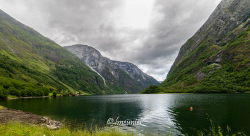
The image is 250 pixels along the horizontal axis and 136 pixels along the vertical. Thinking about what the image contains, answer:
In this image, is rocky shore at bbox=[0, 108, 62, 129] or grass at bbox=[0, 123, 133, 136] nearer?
grass at bbox=[0, 123, 133, 136]

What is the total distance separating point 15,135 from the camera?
1269cm

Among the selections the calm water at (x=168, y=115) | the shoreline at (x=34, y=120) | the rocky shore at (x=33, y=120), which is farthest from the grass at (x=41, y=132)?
the rocky shore at (x=33, y=120)

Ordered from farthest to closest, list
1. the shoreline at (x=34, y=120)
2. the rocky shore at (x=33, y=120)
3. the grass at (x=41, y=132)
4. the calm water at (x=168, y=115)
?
the calm water at (x=168, y=115) < the rocky shore at (x=33, y=120) < the shoreline at (x=34, y=120) < the grass at (x=41, y=132)

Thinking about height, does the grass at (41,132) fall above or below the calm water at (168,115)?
above

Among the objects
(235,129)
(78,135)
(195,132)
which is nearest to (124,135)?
(78,135)

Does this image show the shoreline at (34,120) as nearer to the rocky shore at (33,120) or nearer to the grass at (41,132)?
the rocky shore at (33,120)

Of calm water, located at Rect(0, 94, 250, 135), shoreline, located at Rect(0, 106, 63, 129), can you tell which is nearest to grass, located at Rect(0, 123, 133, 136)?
calm water, located at Rect(0, 94, 250, 135)

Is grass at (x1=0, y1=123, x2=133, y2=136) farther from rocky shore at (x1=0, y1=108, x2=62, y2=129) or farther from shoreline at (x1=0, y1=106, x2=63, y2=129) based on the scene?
rocky shore at (x1=0, y1=108, x2=62, y2=129)

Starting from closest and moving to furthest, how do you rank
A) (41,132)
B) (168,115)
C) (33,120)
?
(41,132) → (33,120) → (168,115)

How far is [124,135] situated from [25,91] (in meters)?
212

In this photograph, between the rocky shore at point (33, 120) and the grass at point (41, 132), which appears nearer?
the grass at point (41, 132)

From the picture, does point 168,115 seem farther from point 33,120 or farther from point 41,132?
point 41,132

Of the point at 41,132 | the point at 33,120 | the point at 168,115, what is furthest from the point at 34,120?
the point at 168,115

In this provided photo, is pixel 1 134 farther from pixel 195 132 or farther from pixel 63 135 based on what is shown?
pixel 195 132
